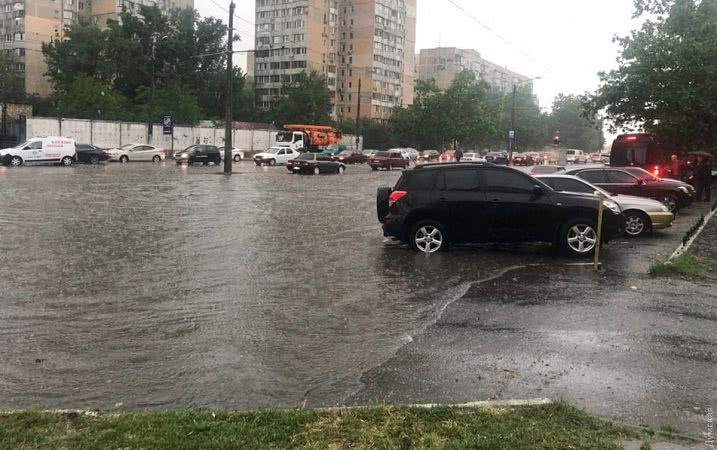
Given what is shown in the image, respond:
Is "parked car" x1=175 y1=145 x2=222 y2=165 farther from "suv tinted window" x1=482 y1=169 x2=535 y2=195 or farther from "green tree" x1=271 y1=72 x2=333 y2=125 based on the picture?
"green tree" x1=271 y1=72 x2=333 y2=125

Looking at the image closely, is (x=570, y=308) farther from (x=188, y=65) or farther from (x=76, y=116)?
(x=188, y=65)

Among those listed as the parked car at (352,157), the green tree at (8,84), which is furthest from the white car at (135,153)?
the green tree at (8,84)

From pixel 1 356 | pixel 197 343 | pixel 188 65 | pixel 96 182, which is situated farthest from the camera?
pixel 188 65

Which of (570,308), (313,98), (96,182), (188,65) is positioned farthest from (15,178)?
(313,98)

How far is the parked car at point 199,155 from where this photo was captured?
4747cm

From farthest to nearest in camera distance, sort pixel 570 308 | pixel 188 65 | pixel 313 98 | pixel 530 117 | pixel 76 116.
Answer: pixel 530 117 < pixel 313 98 < pixel 188 65 < pixel 76 116 < pixel 570 308

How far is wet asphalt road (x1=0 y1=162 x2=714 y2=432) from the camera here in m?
5.26

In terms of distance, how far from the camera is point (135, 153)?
1918 inches

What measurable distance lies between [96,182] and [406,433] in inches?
988

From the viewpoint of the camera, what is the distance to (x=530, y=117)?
108 m

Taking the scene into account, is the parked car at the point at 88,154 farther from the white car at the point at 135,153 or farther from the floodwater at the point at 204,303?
the floodwater at the point at 204,303

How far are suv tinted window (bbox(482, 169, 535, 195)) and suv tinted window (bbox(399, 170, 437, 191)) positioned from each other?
953 millimetres

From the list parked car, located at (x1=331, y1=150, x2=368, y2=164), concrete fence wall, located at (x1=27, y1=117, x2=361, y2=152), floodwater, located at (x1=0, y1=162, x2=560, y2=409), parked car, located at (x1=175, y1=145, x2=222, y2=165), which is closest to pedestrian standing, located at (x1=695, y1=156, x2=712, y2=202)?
floodwater, located at (x1=0, y1=162, x2=560, y2=409)

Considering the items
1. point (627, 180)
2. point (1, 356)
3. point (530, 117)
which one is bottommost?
point (1, 356)
